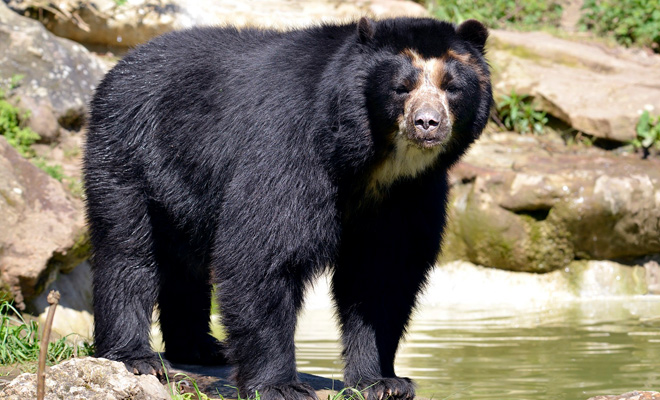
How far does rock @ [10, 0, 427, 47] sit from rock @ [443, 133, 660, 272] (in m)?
2.81

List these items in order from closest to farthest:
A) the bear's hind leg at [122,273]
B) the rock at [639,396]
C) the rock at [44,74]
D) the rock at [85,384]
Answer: the rock at [85,384]
the rock at [639,396]
the bear's hind leg at [122,273]
the rock at [44,74]

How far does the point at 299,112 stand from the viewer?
4.34 meters

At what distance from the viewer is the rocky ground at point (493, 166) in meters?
7.17

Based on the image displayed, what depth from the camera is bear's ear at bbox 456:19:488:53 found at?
14.5 feet

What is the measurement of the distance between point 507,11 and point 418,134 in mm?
11086

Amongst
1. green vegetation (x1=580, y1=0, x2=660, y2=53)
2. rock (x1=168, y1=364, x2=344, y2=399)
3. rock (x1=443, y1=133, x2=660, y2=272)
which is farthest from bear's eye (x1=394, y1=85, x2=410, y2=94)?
green vegetation (x1=580, y1=0, x2=660, y2=53)

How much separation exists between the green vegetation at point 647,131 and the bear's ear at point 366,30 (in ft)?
23.8

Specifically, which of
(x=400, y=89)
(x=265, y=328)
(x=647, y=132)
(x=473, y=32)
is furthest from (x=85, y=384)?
(x=647, y=132)

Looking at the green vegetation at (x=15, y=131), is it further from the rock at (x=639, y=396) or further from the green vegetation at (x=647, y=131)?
the green vegetation at (x=647, y=131)

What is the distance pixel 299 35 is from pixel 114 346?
2013mm

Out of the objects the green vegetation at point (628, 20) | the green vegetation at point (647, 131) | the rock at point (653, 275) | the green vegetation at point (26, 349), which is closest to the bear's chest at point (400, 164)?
the green vegetation at point (26, 349)

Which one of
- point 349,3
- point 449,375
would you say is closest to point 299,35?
point 449,375

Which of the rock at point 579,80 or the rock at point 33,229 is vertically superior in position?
the rock at point 33,229

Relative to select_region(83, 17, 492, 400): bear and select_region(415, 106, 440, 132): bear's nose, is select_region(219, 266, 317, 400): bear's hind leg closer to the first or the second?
select_region(83, 17, 492, 400): bear
